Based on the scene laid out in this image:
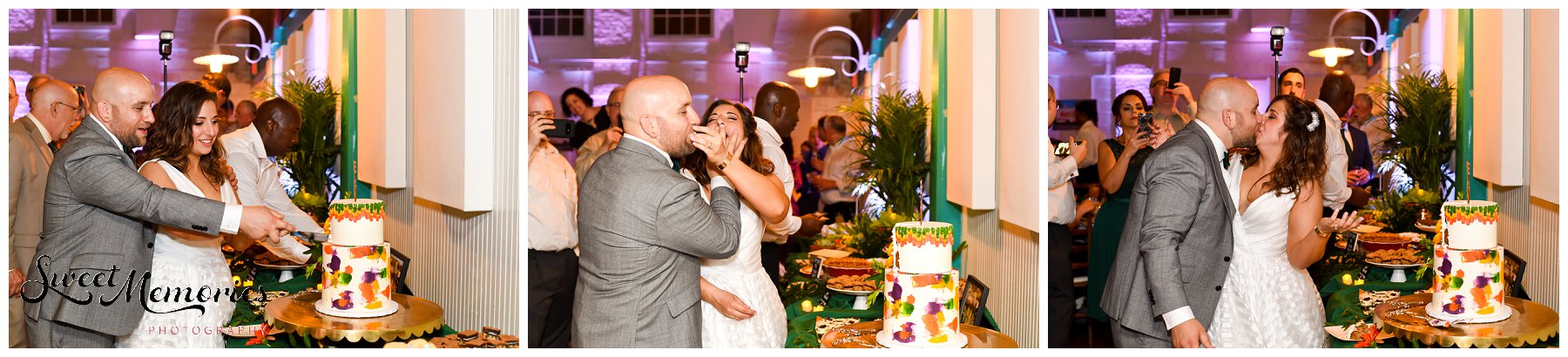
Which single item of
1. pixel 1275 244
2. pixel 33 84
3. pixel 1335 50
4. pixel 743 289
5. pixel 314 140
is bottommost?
pixel 743 289

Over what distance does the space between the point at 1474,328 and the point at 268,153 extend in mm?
5373

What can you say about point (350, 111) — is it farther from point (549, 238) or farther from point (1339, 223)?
point (1339, 223)

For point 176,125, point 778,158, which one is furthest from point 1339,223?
point 176,125

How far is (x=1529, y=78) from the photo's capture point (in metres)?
3.71

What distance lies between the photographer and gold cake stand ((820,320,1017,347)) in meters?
2.67

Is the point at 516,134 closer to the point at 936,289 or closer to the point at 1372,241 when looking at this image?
the point at 936,289

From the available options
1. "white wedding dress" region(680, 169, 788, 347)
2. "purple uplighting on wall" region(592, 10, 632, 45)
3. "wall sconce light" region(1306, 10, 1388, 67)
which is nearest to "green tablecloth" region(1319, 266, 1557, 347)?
"white wedding dress" region(680, 169, 788, 347)

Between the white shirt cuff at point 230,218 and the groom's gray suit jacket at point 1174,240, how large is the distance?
2.25 m

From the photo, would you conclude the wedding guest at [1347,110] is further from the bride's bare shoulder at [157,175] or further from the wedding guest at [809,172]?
the bride's bare shoulder at [157,175]

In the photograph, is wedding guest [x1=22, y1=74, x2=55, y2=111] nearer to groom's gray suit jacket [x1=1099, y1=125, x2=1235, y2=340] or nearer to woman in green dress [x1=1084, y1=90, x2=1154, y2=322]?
groom's gray suit jacket [x1=1099, y1=125, x2=1235, y2=340]

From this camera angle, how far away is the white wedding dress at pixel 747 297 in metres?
3.05

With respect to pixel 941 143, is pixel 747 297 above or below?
below

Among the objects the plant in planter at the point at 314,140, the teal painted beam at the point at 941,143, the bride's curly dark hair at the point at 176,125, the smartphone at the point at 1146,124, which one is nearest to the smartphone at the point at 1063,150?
the smartphone at the point at 1146,124

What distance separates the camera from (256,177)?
4922 mm
